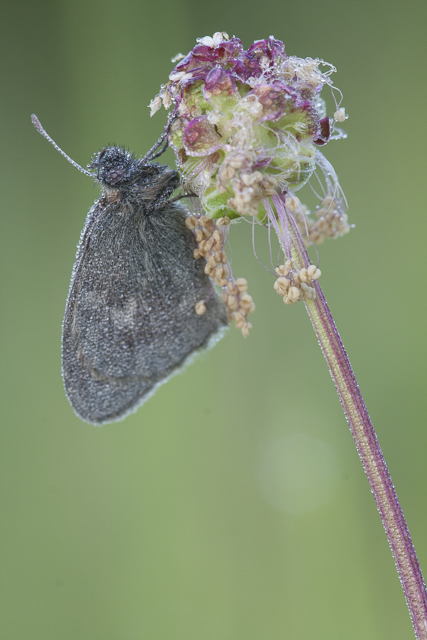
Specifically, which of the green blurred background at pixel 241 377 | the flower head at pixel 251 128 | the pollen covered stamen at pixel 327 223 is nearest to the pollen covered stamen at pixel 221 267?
the flower head at pixel 251 128

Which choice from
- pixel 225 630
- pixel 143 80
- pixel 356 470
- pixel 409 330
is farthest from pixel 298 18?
pixel 225 630

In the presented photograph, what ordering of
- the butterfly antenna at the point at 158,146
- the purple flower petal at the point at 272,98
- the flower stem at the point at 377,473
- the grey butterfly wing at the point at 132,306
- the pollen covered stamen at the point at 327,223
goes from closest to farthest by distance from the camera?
the flower stem at the point at 377,473 < the purple flower petal at the point at 272,98 < the butterfly antenna at the point at 158,146 < the pollen covered stamen at the point at 327,223 < the grey butterfly wing at the point at 132,306

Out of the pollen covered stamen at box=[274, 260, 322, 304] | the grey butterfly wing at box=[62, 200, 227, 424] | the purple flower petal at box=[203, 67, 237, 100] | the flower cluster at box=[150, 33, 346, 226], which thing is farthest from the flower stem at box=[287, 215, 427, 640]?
the grey butterfly wing at box=[62, 200, 227, 424]

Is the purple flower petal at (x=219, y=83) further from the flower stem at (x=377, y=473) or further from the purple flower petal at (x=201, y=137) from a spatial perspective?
the flower stem at (x=377, y=473)

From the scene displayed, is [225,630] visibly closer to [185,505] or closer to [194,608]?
[194,608]

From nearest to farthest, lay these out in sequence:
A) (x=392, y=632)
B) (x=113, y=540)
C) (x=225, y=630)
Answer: (x=392, y=632) < (x=225, y=630) < (x=113, y=540)

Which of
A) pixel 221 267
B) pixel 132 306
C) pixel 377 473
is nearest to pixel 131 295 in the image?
pixel 132 306
